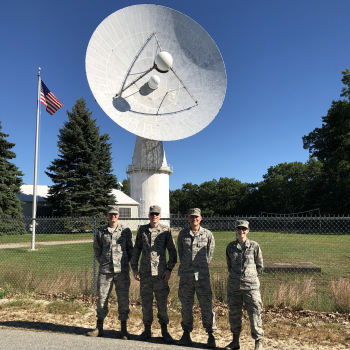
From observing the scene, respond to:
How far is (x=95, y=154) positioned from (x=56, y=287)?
87.1 feet

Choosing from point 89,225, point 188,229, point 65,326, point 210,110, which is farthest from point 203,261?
point 89,225

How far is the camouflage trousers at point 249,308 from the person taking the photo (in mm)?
4359

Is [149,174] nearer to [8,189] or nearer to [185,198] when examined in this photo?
[8,189]

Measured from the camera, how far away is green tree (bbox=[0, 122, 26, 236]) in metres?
26.3

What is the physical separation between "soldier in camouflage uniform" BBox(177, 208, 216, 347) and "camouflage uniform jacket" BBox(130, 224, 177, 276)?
25cm

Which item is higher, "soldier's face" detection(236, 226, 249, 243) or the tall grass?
"soldier's face" detection(236, 226, 249, 243)

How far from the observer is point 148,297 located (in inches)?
195

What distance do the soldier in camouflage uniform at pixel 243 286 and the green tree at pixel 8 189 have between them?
1026 inches

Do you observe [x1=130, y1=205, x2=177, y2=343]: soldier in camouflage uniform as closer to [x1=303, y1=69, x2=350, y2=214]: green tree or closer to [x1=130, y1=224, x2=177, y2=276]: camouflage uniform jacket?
[x1=130, y1=224, x2=177, y2=276]: camouflage uniform jacket

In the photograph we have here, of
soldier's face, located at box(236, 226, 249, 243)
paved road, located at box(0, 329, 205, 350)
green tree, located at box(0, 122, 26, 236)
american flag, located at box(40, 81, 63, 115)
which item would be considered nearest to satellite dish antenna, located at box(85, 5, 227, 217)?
american flag, located at box(40, 81, 63, 115)

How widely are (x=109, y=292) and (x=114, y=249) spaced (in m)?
0.71

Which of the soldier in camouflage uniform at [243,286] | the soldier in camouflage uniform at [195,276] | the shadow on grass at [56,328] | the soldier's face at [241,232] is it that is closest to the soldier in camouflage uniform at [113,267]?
the shadow on grass at [56,328]

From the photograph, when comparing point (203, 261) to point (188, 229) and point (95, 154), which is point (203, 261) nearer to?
point (188, 229)

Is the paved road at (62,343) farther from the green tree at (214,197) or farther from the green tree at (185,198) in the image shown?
the green tree at (185,198)
